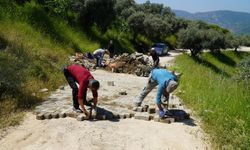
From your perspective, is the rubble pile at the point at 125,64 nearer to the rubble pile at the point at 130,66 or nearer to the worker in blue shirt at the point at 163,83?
the rubble pile at the point at 130,66

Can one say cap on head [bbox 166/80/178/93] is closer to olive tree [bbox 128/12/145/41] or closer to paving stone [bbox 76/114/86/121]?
paving stone [bbox 76/114/86/121]

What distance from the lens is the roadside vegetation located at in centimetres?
1062

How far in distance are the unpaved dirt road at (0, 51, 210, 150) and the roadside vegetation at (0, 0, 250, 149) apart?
51 centimetres

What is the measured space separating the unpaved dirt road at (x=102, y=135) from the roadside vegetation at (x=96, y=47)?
20.1 inches

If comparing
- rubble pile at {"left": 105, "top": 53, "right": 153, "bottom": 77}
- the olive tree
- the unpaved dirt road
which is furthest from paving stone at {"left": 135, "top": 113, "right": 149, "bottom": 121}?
the olive tree

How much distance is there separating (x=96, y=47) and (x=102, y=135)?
23.8m

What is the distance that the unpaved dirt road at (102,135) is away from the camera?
28.8 feet

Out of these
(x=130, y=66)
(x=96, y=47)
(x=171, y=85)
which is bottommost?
(x=96, y=47)

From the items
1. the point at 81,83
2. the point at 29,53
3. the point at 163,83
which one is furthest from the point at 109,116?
the point at 29,53

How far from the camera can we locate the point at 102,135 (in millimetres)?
9406

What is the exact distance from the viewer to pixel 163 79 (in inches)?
430

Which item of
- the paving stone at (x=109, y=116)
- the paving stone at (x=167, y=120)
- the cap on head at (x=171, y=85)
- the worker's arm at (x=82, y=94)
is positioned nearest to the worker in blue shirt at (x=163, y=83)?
the cap on head at (x=171, y=85)

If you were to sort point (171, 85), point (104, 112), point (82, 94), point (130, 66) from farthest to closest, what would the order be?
point (130, 66), point (104, 112), point (171, 85), point (82, 94)

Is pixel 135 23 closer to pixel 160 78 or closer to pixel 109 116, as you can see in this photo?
pixel 160 78
